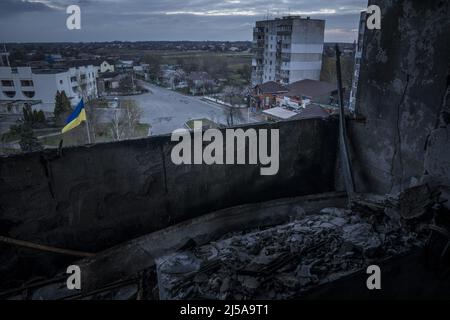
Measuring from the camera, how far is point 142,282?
2957 millimetres

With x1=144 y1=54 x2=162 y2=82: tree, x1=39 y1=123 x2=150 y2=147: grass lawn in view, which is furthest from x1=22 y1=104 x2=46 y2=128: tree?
x1=144 y1=54 x2=162 y2=82: tree

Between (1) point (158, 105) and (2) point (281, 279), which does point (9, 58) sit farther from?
(2) point (281, 279)

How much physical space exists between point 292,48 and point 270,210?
20.8 metres

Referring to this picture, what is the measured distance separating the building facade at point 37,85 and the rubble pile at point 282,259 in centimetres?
1380

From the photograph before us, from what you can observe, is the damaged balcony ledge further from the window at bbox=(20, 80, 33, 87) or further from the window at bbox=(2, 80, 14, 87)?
the window at bbox=(2, 80, 14, 87)

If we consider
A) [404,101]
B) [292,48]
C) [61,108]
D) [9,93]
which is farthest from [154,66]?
[404,101]

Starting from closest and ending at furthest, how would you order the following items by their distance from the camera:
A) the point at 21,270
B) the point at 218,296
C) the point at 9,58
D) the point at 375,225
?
the point at 218,296
the point at 375,225
the point at 21,270
the point at 9,58

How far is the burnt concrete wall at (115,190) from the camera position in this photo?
2.74 meters

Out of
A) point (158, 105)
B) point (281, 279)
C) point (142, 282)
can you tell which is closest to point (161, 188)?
point (142, 282)

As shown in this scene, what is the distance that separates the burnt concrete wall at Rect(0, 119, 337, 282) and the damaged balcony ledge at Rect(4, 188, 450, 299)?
9.5 inches

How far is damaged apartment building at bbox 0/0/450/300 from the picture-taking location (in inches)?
87.5

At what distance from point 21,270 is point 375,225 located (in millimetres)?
3315

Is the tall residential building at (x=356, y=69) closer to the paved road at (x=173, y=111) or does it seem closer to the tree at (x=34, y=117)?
the paved road at (x=173, y=111)

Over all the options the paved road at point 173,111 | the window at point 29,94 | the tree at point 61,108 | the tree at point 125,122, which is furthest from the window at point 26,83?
the tree at point 125,122
